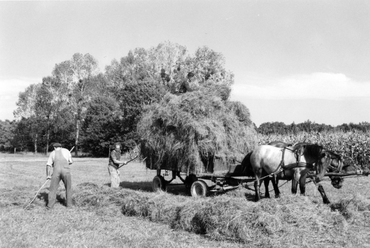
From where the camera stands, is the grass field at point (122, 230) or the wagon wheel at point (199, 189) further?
the wagon wheel at point (199, 189)

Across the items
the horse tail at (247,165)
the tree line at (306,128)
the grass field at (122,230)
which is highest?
the tree line at (306,128)

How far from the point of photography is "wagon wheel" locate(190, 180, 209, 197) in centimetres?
1100

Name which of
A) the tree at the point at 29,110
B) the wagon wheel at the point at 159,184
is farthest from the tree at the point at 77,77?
the wagon wheel at the point at 159,184

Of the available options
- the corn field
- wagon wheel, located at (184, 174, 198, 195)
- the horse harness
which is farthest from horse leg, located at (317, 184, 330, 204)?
the corn field

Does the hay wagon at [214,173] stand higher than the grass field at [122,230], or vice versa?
the hay wagon at [214,173]

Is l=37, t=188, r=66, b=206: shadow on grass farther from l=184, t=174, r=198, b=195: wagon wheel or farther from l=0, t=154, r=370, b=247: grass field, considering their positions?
l=184, t=174, r=198, b=195: wagon wheel

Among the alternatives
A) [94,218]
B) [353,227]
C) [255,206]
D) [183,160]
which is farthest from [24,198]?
[353,227]

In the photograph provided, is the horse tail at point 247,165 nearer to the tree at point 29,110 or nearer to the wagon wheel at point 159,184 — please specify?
the wagon wheel at point 159,184

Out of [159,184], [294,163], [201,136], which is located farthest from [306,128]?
[201,136]

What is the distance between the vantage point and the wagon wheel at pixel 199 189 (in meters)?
11.0

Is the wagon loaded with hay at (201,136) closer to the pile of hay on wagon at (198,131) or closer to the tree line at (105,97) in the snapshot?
the pile of hay on wagon at (198,131)

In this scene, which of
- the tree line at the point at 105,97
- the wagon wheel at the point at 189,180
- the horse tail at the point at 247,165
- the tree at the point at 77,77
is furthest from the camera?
the tree at the point at 77,77

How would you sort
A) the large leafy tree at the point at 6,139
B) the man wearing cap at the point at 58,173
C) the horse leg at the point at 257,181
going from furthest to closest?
the large leafy tree at the point at 6,139 < the horse leg at the point at 257,181 < the man wearing cap at the point at 58,173

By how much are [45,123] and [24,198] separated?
5269cm
